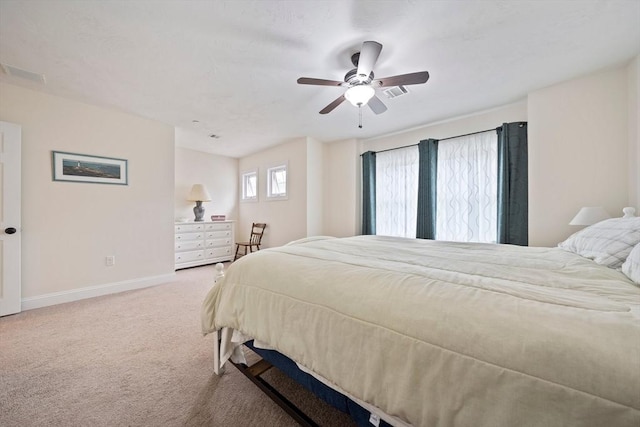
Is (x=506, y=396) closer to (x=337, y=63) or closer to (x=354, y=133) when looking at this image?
(x=337, y=63)

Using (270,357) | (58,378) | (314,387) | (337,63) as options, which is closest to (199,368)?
(270,357)

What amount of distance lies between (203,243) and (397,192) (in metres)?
3.77

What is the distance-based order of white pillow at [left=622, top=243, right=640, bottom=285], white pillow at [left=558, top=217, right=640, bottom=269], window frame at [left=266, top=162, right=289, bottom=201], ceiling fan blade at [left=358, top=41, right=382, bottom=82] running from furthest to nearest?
window frame at [left=266, top=162, right=289, bottom=201], ceiling fan blade at [left=358, top=41, right=382, bottom=82], white pillow at [left=558, top=217, right=640, bottom=269], white pillow at [left=622, top=243, right=640, bottom=285]

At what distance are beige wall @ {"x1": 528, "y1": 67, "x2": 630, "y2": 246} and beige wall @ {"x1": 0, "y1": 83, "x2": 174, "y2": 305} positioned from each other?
4.81 m

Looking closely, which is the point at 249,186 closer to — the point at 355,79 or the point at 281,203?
the point at 281,203

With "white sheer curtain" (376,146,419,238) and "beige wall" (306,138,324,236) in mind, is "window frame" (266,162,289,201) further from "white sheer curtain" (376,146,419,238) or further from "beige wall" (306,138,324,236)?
"white sheer curtain" (376,146,419,238)

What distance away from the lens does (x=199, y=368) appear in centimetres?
168

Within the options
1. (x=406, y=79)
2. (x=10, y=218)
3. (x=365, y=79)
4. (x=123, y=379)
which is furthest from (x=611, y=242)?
(x=10, y=218)

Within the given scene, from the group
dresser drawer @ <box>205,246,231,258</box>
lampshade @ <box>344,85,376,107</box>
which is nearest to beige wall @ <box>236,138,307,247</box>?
dresser drawer @ <box>205,246,231,258</box>

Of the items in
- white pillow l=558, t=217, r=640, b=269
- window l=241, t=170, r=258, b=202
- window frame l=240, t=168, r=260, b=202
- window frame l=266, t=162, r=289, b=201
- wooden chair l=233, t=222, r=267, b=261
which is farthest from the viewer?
window l=241, t=170, r=258, b=202

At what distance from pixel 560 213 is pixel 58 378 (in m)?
4.47

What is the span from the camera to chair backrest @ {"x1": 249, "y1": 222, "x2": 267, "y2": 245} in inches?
204

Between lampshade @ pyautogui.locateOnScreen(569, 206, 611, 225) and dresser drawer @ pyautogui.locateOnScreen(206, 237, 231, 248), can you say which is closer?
lampshade @ pyautogui.locateOnScreen(569, 206, 611, 225)

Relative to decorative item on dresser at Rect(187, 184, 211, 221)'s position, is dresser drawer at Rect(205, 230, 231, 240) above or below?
below
